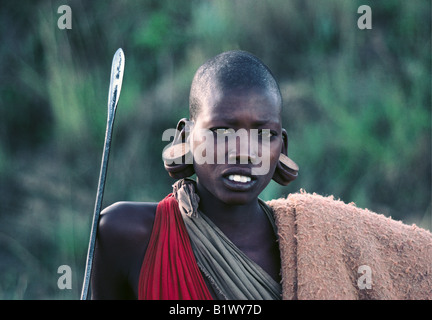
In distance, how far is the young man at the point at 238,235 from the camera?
A: 1.73 metres

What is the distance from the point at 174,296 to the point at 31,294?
2126mm

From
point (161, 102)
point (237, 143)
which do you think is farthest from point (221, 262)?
point (161, 102)

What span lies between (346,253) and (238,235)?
0.33 metres

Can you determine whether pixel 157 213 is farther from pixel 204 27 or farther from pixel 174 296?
pixel 204 27

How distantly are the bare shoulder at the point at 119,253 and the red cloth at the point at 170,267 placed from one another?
4cm

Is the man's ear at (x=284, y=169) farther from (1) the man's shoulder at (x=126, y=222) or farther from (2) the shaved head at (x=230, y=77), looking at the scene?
(1) the man's shoulder at (x=126, y=222)

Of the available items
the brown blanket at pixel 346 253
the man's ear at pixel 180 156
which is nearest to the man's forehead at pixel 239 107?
the man's ear at pixel 180 156

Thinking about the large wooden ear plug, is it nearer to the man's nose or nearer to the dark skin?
the dark skin

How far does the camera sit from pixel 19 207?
361 centimetres

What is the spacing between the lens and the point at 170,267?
1.73 m

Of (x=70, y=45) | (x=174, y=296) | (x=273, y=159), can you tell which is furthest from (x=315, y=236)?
(x=70, y=45)

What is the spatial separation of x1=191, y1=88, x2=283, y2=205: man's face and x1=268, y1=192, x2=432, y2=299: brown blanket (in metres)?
0.23

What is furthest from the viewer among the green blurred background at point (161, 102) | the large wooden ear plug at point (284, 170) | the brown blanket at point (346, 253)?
the green blurred background at point (161, 102)

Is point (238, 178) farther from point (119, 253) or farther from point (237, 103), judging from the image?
point (119, 253)
